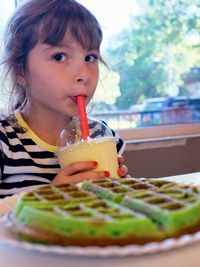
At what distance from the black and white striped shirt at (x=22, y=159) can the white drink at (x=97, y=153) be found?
20 cm

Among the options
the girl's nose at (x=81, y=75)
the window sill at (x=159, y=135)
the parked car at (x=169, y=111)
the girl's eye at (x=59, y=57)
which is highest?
the girl's eye at (x=59, y=57)

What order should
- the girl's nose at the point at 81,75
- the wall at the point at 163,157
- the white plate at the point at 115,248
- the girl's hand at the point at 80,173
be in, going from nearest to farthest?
the white plate at the point at 115,248
the girl's hand at the point at 80,173
the girl's nose at the point at 81,75
the wall at the point at 163,157

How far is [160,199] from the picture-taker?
0.43 m

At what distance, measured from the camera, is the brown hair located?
869mm

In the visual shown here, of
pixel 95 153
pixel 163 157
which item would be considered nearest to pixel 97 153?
pixel 95 153

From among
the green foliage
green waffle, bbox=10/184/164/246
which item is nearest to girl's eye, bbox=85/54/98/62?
green waffle, bbox=10/184/164/246

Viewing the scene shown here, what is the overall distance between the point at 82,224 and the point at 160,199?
12 centimetres

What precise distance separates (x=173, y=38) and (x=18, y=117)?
1039mm

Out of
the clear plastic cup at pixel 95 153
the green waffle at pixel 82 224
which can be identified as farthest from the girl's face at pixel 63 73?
the green waffle at pixel 82 224

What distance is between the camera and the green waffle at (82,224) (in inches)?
13.7

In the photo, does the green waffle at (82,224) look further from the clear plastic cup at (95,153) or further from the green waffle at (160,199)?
the clear plastic cup at (95,153)

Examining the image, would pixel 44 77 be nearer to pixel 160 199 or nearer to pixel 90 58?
pixel 90 58

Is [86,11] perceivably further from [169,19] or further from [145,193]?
[169,19]

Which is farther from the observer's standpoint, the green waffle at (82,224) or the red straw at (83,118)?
the red straw at (83,118)
